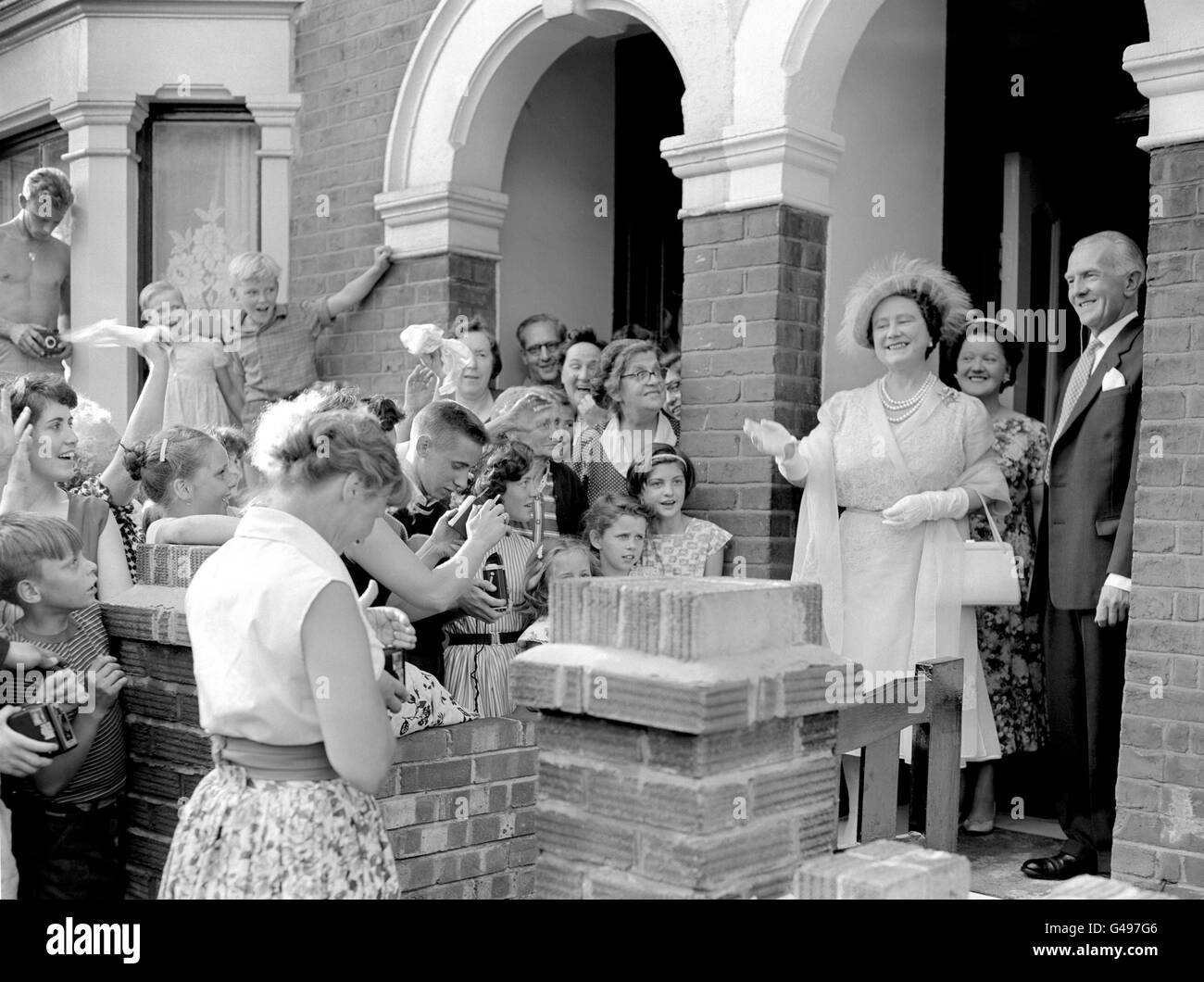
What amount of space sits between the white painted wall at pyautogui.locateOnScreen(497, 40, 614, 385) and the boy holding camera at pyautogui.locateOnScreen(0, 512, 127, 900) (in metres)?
4.13

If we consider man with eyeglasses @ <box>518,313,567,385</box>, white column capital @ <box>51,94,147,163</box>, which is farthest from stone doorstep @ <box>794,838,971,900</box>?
white column capital @ <box>51,94,147,163</box>

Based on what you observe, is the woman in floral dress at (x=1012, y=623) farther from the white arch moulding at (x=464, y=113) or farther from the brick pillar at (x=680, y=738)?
the brick pillar at (x=680, y=738)

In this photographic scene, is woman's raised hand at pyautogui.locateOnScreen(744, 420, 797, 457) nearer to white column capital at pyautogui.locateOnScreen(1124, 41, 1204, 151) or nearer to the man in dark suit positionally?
the man in dark suit

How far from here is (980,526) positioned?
16.9ft

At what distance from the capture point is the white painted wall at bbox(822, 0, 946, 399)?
5.54 meters

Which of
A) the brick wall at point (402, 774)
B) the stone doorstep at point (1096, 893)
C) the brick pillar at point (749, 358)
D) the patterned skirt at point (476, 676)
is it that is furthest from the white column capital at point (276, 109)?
the stone doorstep at point (1096, 893)

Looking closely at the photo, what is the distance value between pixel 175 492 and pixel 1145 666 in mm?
3026

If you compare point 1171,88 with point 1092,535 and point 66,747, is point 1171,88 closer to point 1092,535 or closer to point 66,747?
point 1092,535

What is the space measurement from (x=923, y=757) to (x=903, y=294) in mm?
2085

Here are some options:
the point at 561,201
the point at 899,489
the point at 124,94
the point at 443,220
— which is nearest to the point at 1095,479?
the point at 899,489

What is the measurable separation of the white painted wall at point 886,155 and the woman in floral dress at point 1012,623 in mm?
569

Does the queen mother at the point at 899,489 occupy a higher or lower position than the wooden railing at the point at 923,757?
higher

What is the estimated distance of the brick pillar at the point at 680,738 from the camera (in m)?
2.02
